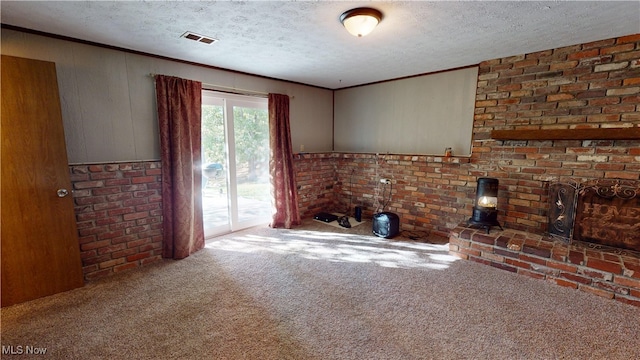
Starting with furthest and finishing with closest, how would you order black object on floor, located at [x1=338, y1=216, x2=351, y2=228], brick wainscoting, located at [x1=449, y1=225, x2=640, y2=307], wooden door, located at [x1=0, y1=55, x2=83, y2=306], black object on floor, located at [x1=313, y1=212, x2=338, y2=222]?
black object on floor, located at [x1=313, y1=212, x2=338, y2=222]
black object on floor, located at [x1=338, y1=216, x2=351, y2=228]
brick wainscoting, located at [x1=449, y1=225, x2=640, y2=307]
wooden door, located at [x1=0, y1=55, x2=83, y2=306]

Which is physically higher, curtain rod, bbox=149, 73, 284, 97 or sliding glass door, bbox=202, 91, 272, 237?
curtain rod, bbox=149, 73, 284, 97

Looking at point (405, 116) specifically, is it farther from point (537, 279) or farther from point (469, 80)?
point (537, 279)

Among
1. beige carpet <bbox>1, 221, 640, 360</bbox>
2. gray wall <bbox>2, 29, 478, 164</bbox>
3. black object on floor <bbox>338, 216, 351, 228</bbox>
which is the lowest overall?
beige carpet <bbox>1, 221, 640, 360</bbox>

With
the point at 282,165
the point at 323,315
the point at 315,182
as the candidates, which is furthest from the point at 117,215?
the point at 315,182

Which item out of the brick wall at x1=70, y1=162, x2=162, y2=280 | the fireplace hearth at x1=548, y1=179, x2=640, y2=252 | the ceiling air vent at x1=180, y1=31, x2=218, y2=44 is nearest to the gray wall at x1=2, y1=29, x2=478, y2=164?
the brick wall at x1=70, y1=162, x2=162, y2=280

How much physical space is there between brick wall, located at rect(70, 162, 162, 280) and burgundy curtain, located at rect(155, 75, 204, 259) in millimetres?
125

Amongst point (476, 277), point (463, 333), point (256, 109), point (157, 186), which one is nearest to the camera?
point (463, 333)

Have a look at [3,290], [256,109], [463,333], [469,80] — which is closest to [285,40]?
[256,109]

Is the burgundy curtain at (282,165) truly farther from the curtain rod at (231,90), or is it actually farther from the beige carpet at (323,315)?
the beige carpet at (323,315)

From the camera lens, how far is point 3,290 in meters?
2.10

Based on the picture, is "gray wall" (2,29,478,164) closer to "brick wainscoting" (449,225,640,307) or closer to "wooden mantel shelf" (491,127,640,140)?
"wooden mantel shelf" (491,127,640,140)

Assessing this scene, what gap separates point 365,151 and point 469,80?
5.84ft

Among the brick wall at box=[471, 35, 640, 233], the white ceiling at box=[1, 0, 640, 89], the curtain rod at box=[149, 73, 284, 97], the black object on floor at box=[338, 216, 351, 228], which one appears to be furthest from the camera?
the black object on floor at box=[338, 216, 351, 228]

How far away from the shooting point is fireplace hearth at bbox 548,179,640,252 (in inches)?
94.2
